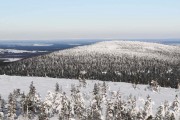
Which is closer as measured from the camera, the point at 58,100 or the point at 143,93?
the point at 58,100

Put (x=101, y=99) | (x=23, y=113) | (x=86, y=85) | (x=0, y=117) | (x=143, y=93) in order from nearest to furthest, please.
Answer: (x=0, y=117), (x=23, y=113), (x=101, y=99), (x=143, y=93), (x=86, y=85)

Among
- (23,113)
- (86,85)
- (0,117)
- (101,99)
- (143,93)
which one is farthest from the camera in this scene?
(86,85)

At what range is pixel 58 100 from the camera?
4670 inches

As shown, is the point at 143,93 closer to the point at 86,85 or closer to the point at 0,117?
the point at 86,85

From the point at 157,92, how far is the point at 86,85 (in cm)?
3617

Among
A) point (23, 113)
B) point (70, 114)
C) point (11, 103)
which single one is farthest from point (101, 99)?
point (11, 103)

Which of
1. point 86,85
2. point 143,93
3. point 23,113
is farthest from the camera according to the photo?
point 86,85

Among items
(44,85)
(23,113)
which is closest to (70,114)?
(23,113)

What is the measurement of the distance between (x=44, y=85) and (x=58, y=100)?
6739 centimetres

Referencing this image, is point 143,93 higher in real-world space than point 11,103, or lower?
lower

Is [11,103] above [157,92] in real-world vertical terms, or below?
above

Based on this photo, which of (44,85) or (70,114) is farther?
(44,85)

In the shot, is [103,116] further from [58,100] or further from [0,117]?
[0,117]

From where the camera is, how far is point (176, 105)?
461 feet
